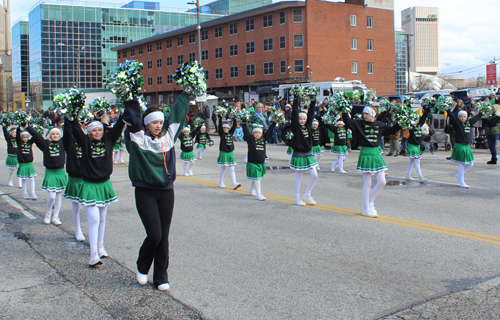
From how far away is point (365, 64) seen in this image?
163 ft

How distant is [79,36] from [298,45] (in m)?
52.2

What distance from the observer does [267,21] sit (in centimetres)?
4741

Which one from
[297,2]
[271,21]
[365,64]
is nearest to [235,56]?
[271,21]

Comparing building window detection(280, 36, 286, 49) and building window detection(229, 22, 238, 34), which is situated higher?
building window detection(229, 22, 238, 34)

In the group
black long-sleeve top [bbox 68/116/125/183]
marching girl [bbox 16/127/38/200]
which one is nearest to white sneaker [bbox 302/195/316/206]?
black long-sleeve top [bbox 68/116/125/183]

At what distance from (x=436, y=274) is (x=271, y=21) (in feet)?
147

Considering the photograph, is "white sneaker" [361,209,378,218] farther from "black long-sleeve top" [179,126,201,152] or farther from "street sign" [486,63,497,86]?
"street sign" [486,63,497,86]

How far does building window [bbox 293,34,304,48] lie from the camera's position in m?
45.9

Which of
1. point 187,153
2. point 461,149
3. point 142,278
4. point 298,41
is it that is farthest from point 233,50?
point 142,278

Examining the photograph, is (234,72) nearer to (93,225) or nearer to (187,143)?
(187,143)

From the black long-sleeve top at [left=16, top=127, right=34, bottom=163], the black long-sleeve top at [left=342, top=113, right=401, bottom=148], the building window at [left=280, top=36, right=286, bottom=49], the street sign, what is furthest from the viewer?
the building window at [left=280, top=36, right=286, bottom=49]

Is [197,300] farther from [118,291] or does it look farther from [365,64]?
[365,64]

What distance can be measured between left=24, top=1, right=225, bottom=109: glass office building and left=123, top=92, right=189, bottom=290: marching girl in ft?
265

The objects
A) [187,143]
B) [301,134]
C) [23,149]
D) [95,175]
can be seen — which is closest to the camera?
[95,175]
